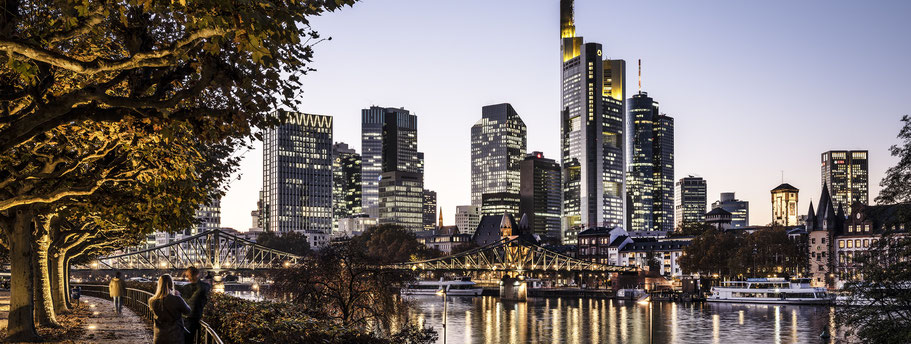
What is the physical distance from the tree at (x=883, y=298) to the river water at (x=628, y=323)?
74.4 feet

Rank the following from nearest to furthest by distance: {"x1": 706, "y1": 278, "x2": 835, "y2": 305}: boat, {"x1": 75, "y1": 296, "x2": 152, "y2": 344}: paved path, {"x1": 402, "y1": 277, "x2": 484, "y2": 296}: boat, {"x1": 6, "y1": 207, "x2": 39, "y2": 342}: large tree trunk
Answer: {"x1": 6, "y1": 207, "x2": 39, "y2": 342}: large tree trunk → {"x1": 75, "y1": 296, "x2": 152, "y2": 344}: paved path → {"x1": 706, "y1": 278, "x2": 835, "y2": 305}: boat → {"x1": 402, "y1": 277, "x2": 484, "y2": 296}: boat

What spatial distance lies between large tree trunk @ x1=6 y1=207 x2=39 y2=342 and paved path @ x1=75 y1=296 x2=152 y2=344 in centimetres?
142

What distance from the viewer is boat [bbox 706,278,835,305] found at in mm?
130750

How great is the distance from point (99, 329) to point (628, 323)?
73.6 meters

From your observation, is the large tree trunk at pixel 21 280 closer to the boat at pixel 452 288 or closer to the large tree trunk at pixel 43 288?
the large tree trunk at pixel 43 288

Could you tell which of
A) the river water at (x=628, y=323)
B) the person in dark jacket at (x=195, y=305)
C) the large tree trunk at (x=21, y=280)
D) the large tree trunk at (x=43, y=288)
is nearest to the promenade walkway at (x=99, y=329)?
the large tree trunk at (x=43, y=288)

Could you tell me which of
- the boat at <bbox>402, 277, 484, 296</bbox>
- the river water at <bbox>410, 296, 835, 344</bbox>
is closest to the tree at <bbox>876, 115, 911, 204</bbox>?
the river water at <bbox>410, 296, 835, 344</bbox>

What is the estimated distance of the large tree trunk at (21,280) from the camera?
2339 cm

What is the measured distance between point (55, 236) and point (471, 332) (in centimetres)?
5266

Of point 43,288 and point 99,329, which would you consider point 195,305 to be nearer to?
point 99,329

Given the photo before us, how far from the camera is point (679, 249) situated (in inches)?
7475

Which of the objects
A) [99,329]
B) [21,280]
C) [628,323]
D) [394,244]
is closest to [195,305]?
[21,280]

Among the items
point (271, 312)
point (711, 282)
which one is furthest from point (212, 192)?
point (711, 282)

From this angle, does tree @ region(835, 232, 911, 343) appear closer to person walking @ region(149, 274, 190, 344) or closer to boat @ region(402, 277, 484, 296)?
person walking @ region(149, 274, 190, 344)
